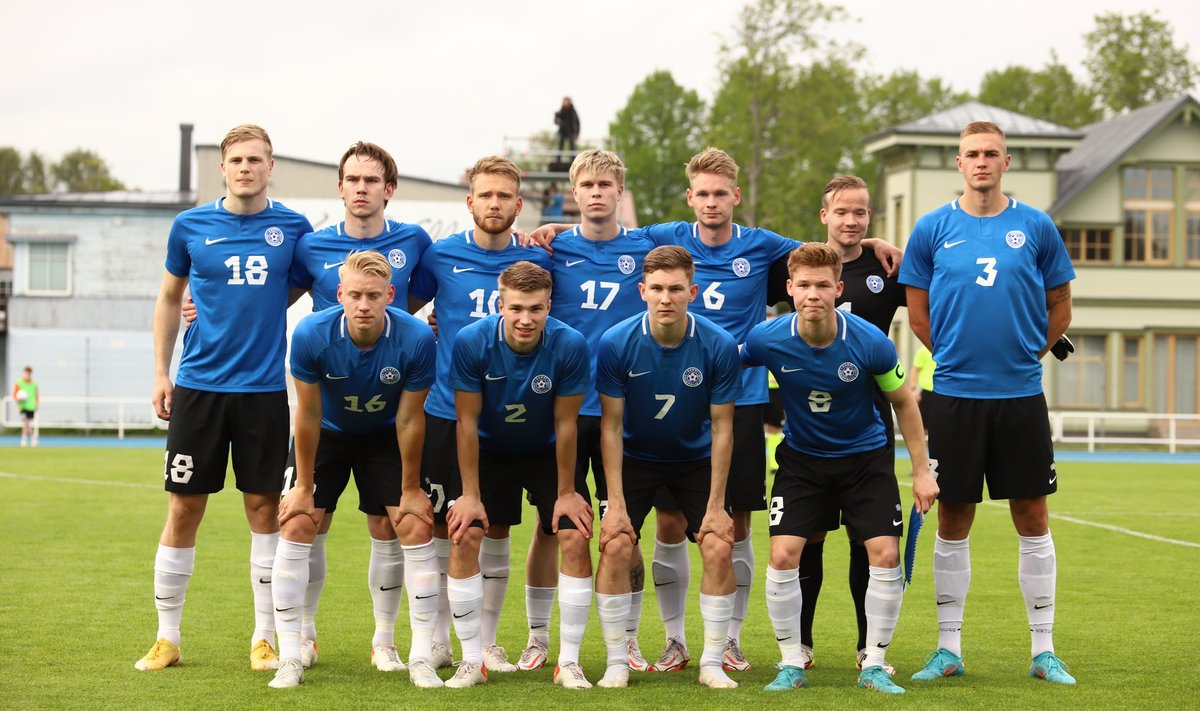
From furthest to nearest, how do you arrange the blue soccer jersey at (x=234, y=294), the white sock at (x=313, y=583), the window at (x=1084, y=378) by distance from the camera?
1. the window at (x=1084, y=378)
2. the white sock at (x=313, y=583)
3. the blue soccer jersey at (x=234, y=294)

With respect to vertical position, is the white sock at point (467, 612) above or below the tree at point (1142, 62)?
below

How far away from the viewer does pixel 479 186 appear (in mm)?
6348

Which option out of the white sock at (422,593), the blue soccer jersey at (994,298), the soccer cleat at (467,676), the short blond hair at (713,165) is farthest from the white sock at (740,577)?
the short blond hair at (713,165)

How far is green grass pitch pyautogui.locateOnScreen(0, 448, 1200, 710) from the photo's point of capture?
565 centimetres

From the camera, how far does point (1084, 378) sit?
125ft

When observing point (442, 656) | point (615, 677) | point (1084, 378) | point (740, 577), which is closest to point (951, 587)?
point (740, 577)

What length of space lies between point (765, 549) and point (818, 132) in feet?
123

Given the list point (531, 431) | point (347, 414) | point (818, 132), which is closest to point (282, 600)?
point (347, 414)

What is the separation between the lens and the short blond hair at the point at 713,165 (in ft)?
21.1

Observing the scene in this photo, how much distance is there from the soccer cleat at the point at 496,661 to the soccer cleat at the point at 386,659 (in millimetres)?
402

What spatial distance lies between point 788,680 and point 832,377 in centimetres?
132

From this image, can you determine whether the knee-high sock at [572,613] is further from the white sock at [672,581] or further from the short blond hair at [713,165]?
the short blond hair at [713,165]

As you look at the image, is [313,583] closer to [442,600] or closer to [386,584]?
[386,584]

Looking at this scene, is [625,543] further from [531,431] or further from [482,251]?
[482,251]
